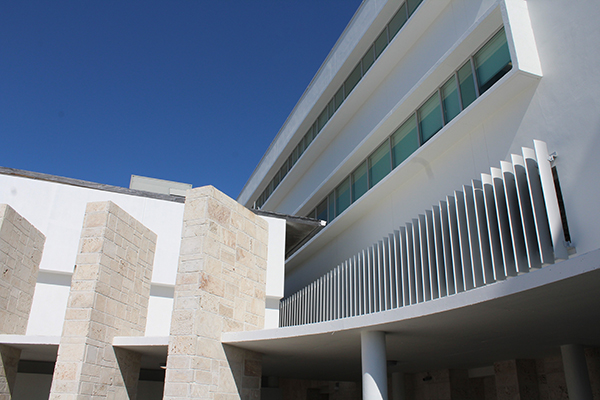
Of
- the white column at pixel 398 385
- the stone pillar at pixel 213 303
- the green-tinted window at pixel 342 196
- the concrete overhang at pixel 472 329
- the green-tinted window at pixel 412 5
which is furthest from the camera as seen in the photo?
the green-tinted window at pixel 342 196

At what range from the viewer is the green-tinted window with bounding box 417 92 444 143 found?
12.1m

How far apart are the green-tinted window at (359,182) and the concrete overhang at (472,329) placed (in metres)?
5.69

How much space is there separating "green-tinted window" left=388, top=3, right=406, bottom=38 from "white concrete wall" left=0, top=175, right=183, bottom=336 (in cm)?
925

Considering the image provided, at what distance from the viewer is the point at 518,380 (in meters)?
11.8

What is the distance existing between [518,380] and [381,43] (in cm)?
1114

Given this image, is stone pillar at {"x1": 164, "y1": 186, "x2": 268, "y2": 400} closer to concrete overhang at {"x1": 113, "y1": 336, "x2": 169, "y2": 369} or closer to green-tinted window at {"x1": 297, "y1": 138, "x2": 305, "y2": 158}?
concrete overhang at {"x1": 113, "y1": 336, "x2": 169, "y2": 369}

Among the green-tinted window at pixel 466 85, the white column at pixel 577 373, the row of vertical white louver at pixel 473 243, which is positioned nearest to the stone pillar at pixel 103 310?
the row of vertical white louver at pixel 473 243

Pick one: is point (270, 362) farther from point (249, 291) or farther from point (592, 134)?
point (592, 134)

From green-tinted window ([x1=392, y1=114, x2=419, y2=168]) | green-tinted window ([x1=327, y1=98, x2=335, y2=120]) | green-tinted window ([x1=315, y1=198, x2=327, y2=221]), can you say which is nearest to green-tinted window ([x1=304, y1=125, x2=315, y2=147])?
green-tinted window ([x1=327, y1=98, x2=335, y2=120])

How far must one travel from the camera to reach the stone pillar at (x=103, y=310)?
9.13 metres

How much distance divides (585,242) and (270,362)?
7.56 meters

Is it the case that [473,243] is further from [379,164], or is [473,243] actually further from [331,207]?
[331,207]

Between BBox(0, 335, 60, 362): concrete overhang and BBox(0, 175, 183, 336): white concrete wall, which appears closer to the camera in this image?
BBox(0, 335, 60, 362): concrete overhang

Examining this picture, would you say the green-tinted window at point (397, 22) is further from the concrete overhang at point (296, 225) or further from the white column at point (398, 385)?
the white column at point (398, 385)
